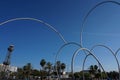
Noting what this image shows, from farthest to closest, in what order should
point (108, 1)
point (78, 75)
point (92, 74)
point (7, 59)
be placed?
1. point (78, 75)
2. point (92, 74)
3. point (7, 59)
4. point (108, 1)

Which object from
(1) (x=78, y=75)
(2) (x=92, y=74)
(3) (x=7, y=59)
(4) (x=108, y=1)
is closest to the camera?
(4) (x=108, y=1)

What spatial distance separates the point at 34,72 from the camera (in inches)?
5925

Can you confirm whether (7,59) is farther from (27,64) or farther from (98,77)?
(98,77)

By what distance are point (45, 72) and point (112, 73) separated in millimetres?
51861

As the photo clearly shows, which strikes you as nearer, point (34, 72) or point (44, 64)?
point (44, 64)

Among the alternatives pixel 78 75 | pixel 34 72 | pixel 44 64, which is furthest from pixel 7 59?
pixel 78 75

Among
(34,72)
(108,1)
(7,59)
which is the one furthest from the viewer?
(34,72)

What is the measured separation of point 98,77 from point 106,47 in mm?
64153

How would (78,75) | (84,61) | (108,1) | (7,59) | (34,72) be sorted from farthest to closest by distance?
(34,72) → (78,75) → (7,59) → (84,61) → (108,1)

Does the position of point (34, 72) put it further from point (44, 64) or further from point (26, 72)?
point (44, 64)

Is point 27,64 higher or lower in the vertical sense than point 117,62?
higher

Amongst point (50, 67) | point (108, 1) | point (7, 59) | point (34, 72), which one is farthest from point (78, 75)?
point (108, 1)

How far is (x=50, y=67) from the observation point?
452ft

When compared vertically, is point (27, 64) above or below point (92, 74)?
above
